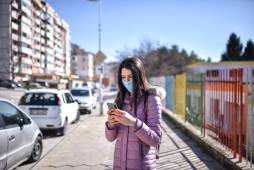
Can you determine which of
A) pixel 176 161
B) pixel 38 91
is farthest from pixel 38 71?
pixel 176 161

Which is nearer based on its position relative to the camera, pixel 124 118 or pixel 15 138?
pixel 124 118

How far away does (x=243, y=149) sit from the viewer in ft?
21.8

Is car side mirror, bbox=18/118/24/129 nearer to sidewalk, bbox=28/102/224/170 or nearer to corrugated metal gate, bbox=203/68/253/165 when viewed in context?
sidewalk, bbox=28/102/224/170

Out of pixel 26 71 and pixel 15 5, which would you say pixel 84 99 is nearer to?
pixel 15 5

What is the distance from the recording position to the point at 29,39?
3231 inches

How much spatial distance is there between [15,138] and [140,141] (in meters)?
3.94

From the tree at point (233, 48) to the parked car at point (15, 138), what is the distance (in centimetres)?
7286

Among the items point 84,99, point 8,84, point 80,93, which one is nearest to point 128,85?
point 84,99

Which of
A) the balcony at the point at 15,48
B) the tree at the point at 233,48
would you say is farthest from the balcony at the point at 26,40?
the tree at the point at 233,48

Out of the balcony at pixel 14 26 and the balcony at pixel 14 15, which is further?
the balcony at pixel 14 15

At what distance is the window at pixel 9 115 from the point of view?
20.7ft

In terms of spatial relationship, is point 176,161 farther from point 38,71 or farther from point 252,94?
point 38,71

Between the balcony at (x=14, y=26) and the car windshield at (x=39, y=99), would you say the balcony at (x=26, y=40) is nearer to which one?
the balcony at (x=14, y=26)

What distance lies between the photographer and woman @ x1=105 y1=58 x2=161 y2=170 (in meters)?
3.04
